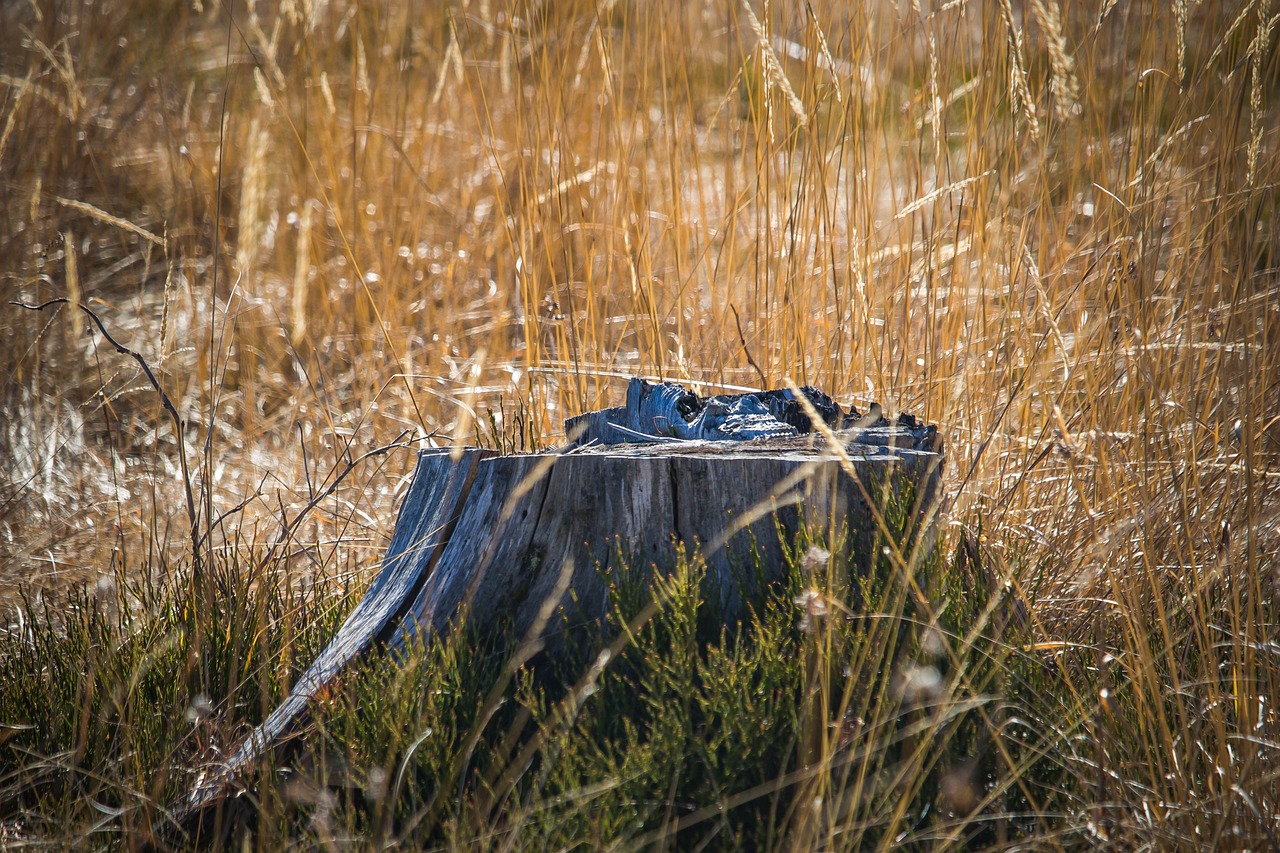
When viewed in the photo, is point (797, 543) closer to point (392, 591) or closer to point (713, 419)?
point (713, 419)

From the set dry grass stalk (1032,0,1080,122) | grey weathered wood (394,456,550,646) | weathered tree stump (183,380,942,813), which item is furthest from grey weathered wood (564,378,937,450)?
dry grass stalk (1032,0,1080,122)

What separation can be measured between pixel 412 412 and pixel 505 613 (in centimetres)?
201

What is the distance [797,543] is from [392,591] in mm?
789

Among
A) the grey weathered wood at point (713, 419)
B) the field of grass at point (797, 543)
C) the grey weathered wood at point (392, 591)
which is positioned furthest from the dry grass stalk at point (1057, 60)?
the grey weathered wood at point (392, 591)

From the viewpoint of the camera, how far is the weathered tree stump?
5.00 feet

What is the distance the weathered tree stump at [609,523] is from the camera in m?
1.52

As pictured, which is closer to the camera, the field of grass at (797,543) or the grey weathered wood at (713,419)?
the field of grass at (797,543)

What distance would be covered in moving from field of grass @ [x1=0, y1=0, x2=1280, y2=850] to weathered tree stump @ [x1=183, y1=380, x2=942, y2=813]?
0.09 meters

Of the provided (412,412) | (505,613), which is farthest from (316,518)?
(505,613)

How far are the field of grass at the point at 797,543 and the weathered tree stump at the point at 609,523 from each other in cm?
9

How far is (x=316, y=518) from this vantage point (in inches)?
109

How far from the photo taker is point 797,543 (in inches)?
57.6

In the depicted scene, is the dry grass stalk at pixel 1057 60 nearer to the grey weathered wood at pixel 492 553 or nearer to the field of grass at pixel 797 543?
the field of grass at pixel 797 543

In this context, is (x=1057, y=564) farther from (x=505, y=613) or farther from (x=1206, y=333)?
(x=505, y=613)
